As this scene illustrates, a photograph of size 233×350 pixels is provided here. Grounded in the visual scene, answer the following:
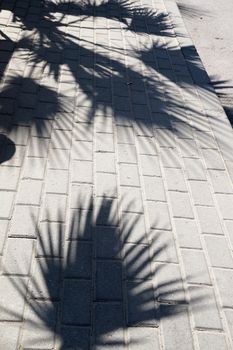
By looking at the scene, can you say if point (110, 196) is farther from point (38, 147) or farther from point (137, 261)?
point (38, 147)

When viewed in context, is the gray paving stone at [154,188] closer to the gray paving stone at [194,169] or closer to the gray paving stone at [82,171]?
the gray paving stone at [194,169]

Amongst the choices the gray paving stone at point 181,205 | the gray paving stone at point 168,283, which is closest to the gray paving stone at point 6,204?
the gray paving stone at point 168,283

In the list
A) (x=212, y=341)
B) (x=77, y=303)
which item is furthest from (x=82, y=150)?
(x=212, y=341)

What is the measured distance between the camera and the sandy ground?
5.96m

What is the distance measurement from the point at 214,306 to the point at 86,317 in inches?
37.7

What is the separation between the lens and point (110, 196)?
3611 millimetres

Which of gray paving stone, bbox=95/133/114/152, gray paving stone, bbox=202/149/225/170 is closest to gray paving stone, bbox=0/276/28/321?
gray paving stone, bbox=95/133/114/152

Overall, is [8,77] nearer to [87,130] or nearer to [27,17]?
[87,130]

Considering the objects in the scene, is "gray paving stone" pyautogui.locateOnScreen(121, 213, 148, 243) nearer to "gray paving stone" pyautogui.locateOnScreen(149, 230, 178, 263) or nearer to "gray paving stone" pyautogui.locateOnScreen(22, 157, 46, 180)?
"gray paving stone" pyautogui.locateOnScreen(149, 230, 178, 263)

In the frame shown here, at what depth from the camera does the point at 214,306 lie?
2.88 meters

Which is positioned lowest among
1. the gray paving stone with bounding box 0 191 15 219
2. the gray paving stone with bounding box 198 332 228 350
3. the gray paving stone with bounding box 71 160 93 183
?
the gray paving stone with bounding box 198 332 228 350

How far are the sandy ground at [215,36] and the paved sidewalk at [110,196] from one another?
1.14 feet

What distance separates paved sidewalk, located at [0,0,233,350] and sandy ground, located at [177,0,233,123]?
1.14 ft

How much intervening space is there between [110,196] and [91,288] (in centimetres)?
100
